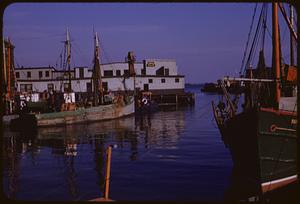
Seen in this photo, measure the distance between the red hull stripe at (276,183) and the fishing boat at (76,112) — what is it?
36107 millimetres

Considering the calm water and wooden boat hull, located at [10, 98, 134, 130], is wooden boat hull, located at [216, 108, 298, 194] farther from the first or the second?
wooden boat hull, located at [10, 98, 134, 130]

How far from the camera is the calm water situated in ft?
55.3

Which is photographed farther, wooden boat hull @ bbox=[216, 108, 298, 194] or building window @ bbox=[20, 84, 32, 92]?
building window @ bbox=[20, 84, 32, 92]

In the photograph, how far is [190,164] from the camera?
23.1 m

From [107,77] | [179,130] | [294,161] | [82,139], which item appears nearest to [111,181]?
[294,161]

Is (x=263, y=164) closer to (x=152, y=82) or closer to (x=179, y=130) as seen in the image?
(x=179, y=130)

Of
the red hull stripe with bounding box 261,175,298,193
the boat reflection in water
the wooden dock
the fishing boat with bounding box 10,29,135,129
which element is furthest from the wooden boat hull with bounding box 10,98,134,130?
the red hull stripe with bounding box 261,175,298,193

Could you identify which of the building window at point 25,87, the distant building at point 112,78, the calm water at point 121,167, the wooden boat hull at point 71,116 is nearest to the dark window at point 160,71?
the distant building at point 112,78

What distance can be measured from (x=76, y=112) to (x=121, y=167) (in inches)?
1149

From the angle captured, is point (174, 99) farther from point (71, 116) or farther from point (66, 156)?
point (66, 156)

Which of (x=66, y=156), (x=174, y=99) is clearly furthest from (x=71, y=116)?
(x=174, y=99)

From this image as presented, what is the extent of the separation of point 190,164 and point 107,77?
200 feet

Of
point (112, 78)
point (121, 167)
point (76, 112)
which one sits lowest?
point (121, 167)

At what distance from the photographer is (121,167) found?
2264 centimetres
